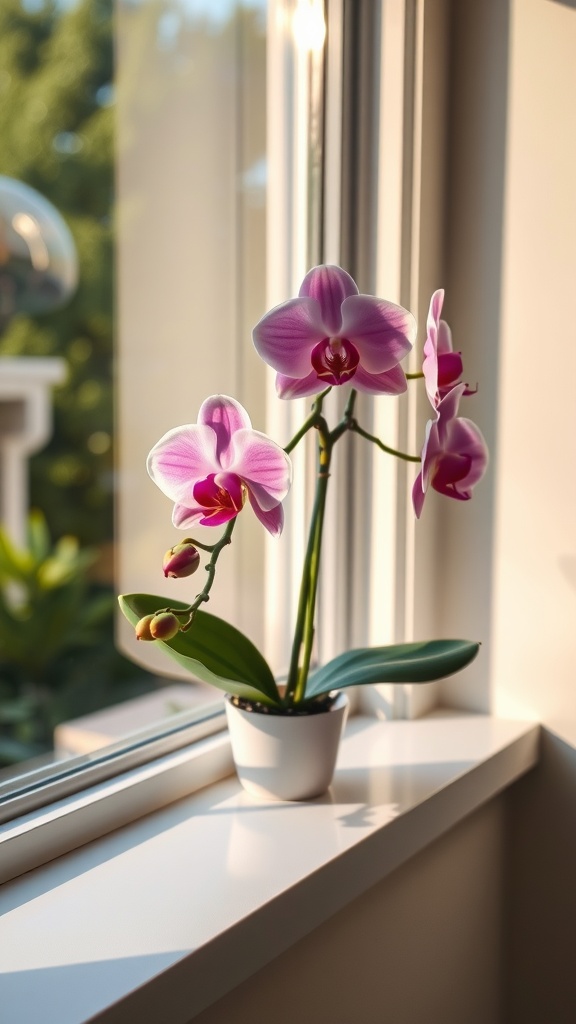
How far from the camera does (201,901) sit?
659 mm

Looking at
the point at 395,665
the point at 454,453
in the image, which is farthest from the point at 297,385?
the point at 395,665

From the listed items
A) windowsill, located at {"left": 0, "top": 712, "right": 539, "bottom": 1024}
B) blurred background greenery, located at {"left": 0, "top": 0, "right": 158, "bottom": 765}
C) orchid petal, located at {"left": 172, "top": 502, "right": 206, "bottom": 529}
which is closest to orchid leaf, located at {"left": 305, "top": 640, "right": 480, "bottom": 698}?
windowsill, located at {"left": 0, "top": 712, "right": 539, "bottom": 1024}

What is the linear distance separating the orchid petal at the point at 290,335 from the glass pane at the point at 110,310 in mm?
494

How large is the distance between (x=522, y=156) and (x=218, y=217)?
2.15 ft

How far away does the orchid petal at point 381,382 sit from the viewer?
0.75m

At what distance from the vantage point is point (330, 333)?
2.37ft

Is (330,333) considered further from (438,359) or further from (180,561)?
(180,561)

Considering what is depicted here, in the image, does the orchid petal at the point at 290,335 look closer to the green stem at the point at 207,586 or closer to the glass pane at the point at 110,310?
the green stem at the point at 207,586

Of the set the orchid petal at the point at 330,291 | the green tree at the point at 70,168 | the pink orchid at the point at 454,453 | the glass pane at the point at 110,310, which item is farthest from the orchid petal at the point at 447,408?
the green tree at the point at 70,168

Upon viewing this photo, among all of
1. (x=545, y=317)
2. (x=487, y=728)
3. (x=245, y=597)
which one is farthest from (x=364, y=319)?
(x=245, y=597)

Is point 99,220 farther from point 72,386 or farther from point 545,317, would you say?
point 545,317

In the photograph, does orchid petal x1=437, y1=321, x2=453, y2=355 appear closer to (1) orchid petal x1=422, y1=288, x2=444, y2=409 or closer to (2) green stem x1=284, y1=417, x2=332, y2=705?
(1) orchid petal x1=422, y1=288, x2=444, y2=409

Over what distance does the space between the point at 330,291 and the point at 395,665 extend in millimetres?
314

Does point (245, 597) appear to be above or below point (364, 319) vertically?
below
